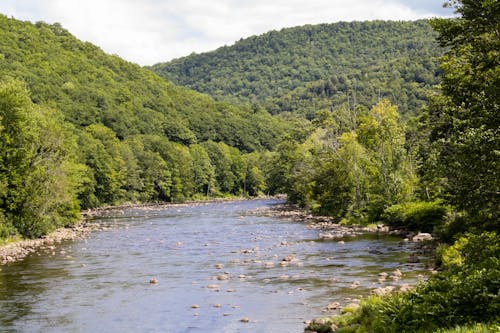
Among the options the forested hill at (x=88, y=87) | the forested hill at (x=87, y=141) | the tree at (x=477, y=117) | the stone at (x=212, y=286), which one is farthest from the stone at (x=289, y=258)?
the forested hill at (x=88, y=87)

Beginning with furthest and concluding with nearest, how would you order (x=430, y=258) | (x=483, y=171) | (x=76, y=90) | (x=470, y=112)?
(x=76, y=90) < (x=430, y=258) < (x=470, y=112) < (x=483, y=171)

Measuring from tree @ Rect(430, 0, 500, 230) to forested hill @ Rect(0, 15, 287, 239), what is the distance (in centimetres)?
3574

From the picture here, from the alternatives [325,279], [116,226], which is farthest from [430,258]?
[116,226]

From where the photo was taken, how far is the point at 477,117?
20562 millimetres

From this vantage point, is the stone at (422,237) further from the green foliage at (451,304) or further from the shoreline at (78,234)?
the green foliage at (451,304)

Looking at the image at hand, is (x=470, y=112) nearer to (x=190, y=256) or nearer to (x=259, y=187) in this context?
(x=190, y=256)

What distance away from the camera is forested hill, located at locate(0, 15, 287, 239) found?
162 feet

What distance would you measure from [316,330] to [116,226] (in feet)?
159

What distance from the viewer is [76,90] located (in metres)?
155

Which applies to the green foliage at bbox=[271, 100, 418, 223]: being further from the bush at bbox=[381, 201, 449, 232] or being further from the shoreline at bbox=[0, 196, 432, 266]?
the bush at bbox=[381, 201, 449, 232]

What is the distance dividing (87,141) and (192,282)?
284 feet

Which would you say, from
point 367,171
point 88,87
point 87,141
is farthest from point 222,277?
point 88,87

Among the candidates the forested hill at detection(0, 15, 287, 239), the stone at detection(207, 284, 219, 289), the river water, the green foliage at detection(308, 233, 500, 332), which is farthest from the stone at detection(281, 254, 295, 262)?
the forested hill at detection(0, 15, 287, 239)

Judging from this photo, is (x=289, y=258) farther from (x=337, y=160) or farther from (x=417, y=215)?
(x=337, y=160)
